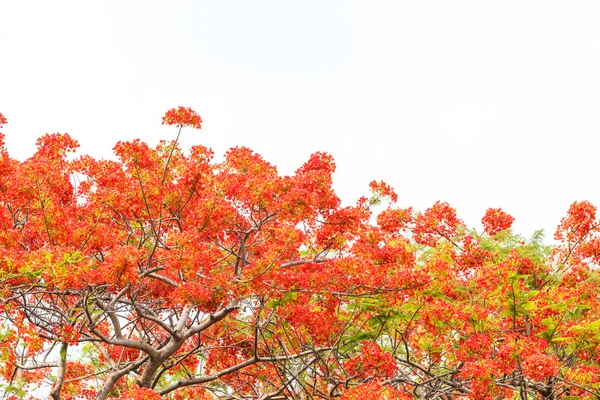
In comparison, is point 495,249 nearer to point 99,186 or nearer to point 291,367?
point 291,367

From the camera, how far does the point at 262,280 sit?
271 inches

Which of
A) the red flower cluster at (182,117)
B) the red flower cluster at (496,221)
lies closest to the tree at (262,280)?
the red flower cluster at (182,117)

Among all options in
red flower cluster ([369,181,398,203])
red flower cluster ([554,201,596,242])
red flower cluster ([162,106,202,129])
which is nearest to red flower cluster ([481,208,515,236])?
red flower cluster ([554,201,596,242])

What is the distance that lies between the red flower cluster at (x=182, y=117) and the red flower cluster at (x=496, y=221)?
18.9 ft

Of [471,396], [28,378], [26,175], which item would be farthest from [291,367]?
[28,378]

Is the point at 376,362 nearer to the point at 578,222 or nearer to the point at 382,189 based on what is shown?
the point at 382,189

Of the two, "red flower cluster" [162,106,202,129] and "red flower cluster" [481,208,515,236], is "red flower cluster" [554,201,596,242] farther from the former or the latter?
"red flower cluster" [162,106,202,129]

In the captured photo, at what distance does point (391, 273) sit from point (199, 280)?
233 cm

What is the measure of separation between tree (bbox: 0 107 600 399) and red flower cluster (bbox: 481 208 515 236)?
190 centimetres

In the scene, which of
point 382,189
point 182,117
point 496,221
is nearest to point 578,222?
point 496,221

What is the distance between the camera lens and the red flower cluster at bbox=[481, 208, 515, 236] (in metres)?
10.5

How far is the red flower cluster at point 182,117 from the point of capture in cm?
720

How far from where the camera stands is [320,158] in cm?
851

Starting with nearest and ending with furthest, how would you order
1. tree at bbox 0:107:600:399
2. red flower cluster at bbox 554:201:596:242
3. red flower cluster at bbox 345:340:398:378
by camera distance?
1. tree at bbox 0:107:600:399
2. red flower cluster at bbox 345:340:398:378
3. red flower cluster at bbox 554:201:596:242
